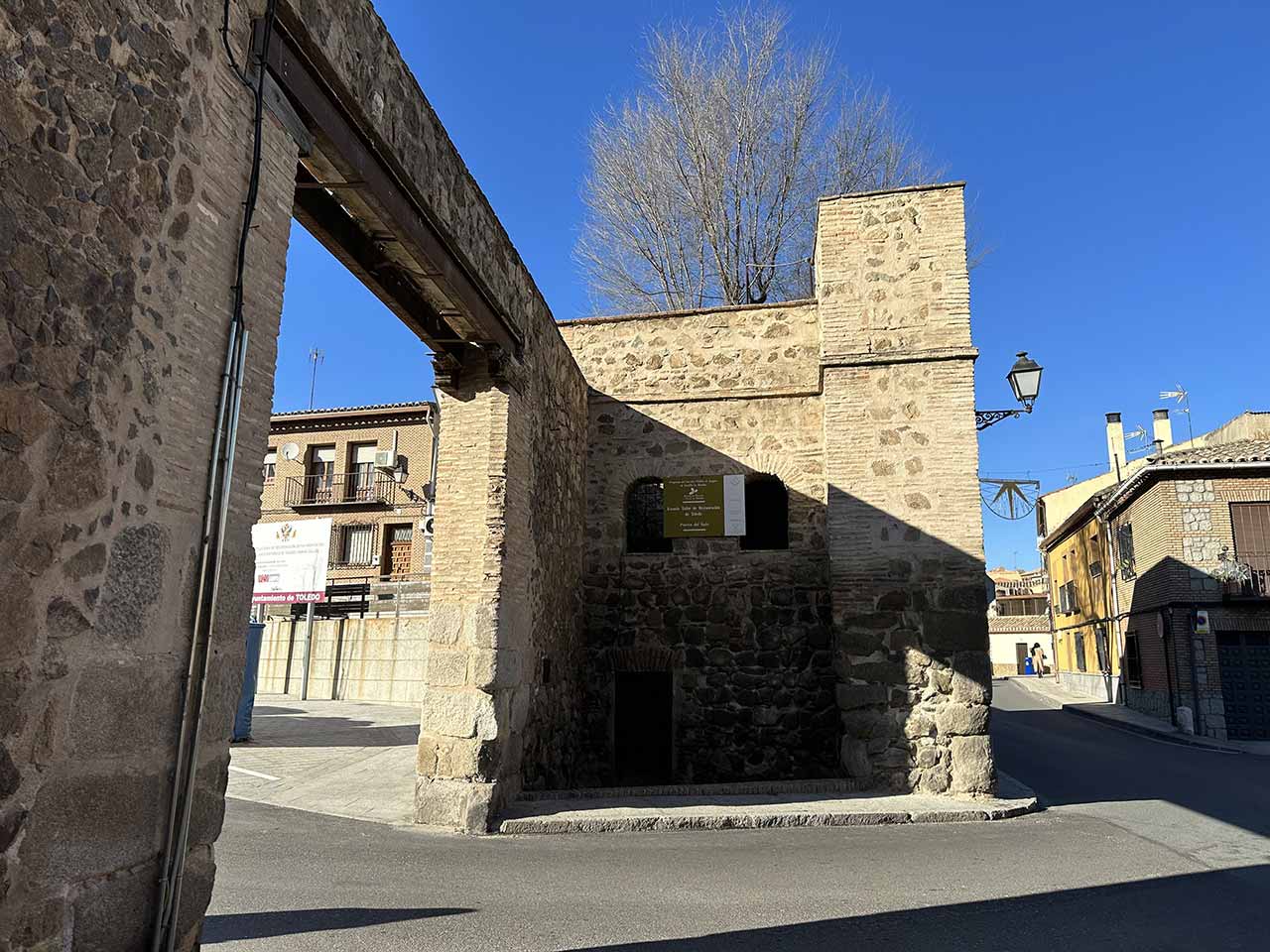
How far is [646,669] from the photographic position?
940 centimetres

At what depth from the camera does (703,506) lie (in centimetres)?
962

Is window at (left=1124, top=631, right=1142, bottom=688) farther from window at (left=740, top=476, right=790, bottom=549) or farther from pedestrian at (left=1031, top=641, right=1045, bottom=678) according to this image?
window at (left=740, top=476, right=790, bottom=549)

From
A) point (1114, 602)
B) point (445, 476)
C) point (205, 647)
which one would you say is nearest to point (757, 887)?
A: point (205, 647)

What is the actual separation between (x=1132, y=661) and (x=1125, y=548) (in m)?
2.81

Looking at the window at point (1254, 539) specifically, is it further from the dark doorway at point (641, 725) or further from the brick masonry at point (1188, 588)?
the dark doorway at point (641, 725)

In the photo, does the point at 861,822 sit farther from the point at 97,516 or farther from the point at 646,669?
the point at 97,516

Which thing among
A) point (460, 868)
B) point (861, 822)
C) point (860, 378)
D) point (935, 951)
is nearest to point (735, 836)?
point (861, 822)

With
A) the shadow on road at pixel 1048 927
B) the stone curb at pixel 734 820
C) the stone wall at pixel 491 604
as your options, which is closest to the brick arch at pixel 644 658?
the stone wall at pixel 491 604

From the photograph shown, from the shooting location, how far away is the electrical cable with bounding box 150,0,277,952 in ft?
9.36

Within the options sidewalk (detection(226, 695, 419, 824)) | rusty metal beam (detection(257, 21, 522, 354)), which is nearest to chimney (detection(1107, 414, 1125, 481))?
sidewalk (detection(226, 695, 419, 824))

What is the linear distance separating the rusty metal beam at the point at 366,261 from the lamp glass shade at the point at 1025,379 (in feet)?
21.3

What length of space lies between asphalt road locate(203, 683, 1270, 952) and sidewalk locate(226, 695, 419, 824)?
0.44 meters

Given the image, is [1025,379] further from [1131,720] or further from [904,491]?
[1131,720]

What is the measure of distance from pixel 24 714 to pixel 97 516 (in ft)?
1.96
